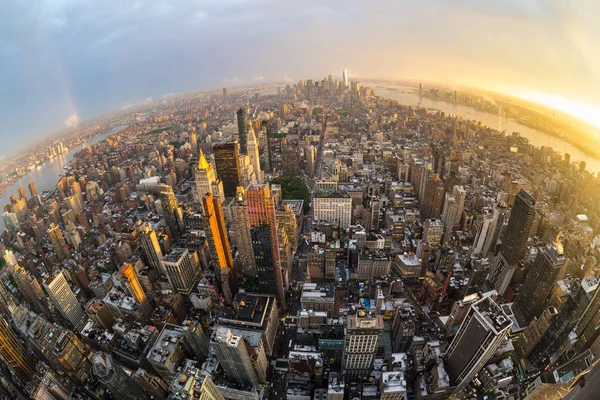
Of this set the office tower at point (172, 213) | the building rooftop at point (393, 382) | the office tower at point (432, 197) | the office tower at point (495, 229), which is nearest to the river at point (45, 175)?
the office tower at point (172, 213)

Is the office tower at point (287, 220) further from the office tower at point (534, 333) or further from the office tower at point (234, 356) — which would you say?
the office tower at point (534, 333)

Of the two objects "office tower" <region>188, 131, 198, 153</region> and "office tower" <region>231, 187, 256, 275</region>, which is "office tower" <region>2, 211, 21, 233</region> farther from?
"office tower" <region>231, 187, 256, 275</region>

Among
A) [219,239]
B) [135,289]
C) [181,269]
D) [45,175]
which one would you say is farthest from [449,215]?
[45,175]

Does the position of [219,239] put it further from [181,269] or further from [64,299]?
[64,299]

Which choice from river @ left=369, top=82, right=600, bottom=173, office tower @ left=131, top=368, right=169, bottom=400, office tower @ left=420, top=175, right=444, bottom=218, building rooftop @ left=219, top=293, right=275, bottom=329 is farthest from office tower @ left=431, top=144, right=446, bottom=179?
office tower @ left=131, top=368, right=169, bottom=400

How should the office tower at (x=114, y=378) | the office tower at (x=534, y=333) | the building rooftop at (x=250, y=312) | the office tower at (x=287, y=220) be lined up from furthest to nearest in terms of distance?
the office tower at (x=287, y=220)
the building rooftop at (x=250, y=312)
the office tower at (x=534, y=333)
the office tower at (x=114, y=378)

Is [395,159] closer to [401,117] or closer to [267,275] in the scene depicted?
[401,117]
